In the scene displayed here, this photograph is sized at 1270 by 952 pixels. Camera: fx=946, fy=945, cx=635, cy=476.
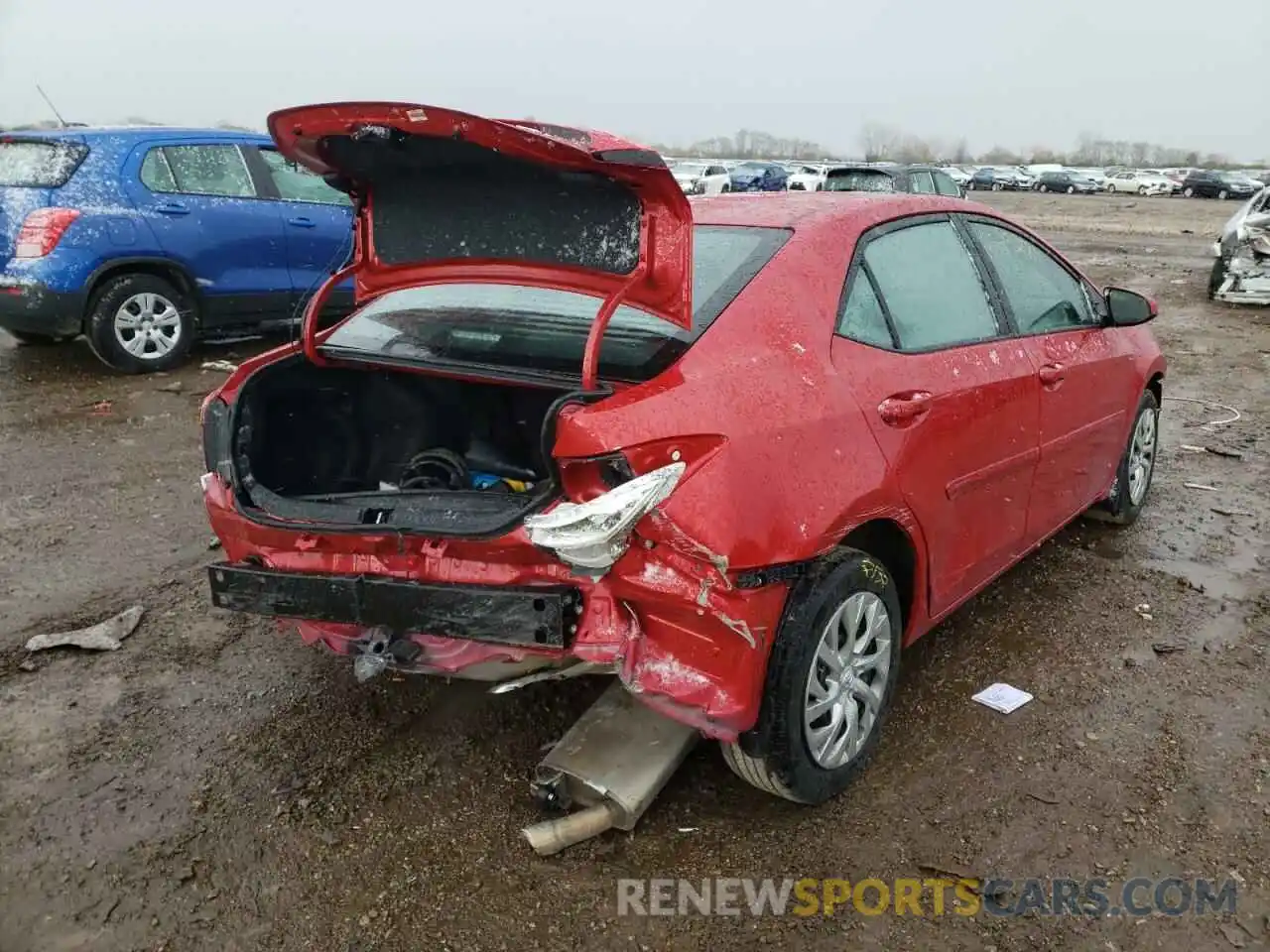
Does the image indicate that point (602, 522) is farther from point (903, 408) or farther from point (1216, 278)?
point (1216, 278)

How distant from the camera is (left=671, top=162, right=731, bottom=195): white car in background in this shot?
25.3m

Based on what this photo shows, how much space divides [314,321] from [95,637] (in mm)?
1578

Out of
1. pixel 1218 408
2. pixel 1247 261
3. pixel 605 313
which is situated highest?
pixel 605 313

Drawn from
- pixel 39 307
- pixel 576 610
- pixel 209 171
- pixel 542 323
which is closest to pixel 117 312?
pixel 39 307

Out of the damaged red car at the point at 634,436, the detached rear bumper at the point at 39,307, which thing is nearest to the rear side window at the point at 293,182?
the detached rear bumper at the point at 39,307

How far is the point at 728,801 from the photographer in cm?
271

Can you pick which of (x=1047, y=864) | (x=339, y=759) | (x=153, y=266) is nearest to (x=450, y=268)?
(x=339, y=759)

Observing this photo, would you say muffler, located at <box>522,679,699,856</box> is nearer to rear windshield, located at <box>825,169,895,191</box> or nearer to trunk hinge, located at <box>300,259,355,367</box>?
trunk hinge, located at <box>300,259,355,367</box>

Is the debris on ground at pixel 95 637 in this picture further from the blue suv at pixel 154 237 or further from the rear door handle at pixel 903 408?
the blue suv at pixel 154 237

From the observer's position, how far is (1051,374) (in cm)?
342

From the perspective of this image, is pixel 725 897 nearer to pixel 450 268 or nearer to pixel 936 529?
pixel 936 529

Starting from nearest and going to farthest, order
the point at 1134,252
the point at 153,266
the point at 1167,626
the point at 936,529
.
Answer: the point at 936,529 → the point at 1167,626 → the point at 153,266 → the point at 1134,252

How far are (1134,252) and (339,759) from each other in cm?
1997

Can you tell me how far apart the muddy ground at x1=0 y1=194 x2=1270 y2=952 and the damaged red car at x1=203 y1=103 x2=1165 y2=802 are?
0.30 meters
